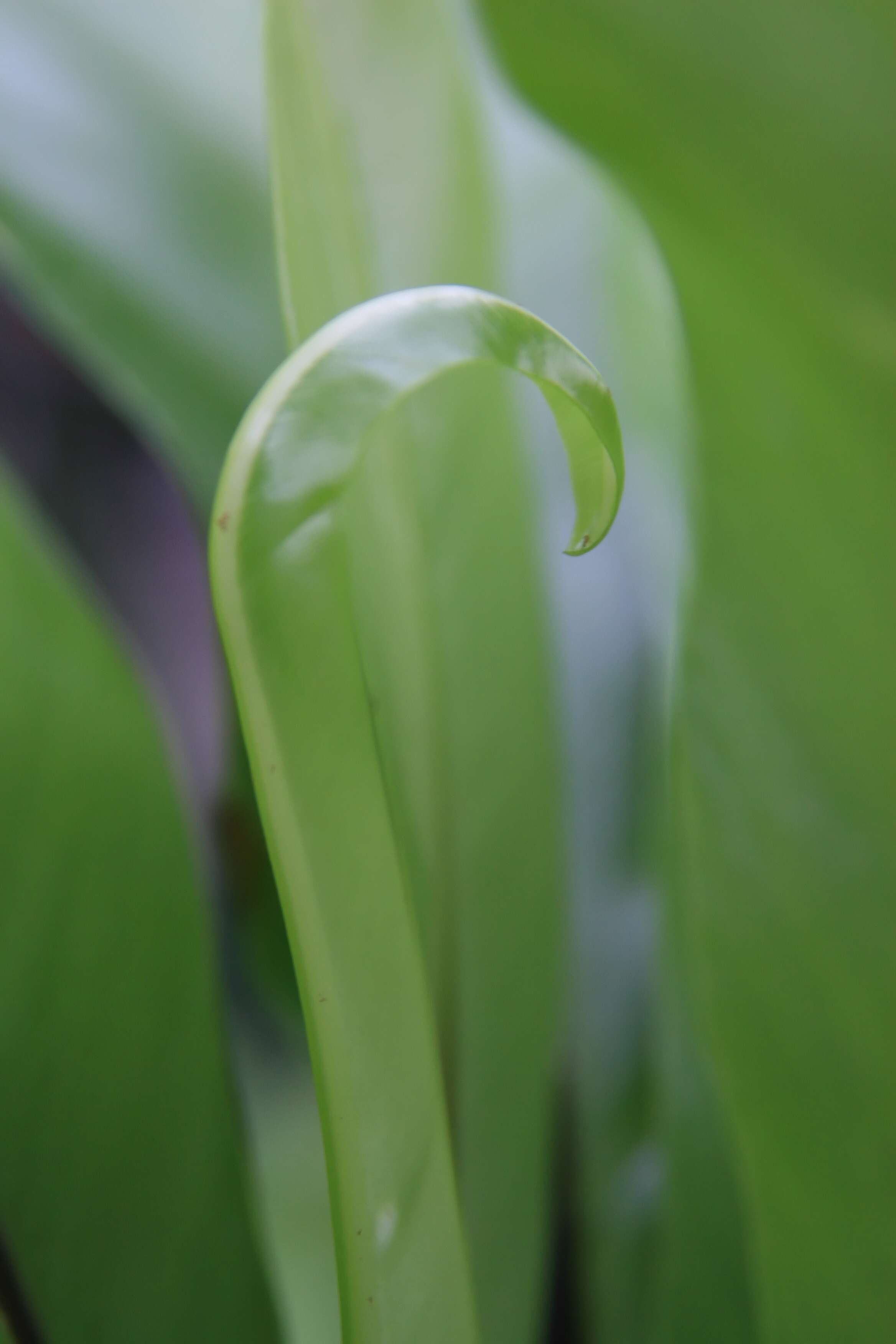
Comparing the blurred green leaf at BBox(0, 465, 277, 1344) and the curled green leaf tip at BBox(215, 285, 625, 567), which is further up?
the curled green leaf tip at BBox(215, 285, 625, 567)

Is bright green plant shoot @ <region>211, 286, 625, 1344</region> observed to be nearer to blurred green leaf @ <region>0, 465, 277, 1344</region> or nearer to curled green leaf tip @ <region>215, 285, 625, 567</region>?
curled green leaf tip @ <region>215, 285, 625, 567</region>

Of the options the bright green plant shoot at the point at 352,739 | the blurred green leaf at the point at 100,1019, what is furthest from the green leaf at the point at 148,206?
the bright green plant shoot at the point at 352,739

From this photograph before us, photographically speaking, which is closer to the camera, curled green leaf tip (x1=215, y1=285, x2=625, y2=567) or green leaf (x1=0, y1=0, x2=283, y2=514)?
curled green leaf tip (x1=215, y1=285, x2=625, y2=567)

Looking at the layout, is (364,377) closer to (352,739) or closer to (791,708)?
(352,739)

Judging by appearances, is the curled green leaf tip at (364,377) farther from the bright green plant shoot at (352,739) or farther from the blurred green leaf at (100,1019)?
the blurred green leaf at (100,1019)

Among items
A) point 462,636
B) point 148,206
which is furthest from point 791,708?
point 148,206

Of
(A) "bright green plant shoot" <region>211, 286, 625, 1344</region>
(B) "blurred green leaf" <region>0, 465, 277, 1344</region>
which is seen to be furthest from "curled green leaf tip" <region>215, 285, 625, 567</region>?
(B) "blurred green leaf" <region>0, 465, 277, 1344</region>

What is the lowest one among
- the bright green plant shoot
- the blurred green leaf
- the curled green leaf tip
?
the blurred green leaf
